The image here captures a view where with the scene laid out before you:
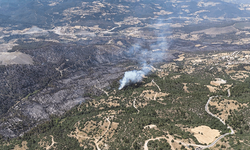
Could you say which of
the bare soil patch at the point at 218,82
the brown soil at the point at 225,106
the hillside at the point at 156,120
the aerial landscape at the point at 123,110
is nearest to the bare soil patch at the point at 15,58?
the aerial landscape at the point at 123,110

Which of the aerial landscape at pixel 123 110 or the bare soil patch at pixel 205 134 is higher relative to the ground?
the bare soil patch at pixel 205 134

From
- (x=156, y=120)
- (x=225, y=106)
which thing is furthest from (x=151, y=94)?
(x=225, y=106)

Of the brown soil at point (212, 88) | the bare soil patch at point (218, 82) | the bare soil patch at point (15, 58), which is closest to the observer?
the brown soil at point (212, 88)

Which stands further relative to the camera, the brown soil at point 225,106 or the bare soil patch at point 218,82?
the bare soil patch at point 218,82

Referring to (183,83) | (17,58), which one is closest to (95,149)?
(183,83)

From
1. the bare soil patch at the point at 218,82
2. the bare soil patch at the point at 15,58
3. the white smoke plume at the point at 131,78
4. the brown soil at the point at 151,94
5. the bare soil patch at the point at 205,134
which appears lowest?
the bare soil patch at the point at 15,58

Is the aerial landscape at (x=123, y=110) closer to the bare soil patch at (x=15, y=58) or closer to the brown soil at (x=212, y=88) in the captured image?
the brown soil at (x=212, y=88)

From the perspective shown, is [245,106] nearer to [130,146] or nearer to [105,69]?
[130,146]

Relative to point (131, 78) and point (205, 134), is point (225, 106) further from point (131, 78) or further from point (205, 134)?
point (131, 78)

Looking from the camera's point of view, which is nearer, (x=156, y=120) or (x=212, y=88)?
(x=156, y=120)

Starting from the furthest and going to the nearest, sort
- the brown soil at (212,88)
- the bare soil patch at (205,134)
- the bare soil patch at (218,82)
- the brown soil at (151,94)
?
1. the bare soil patch at (218,82)
2. the brown soil at (212,88)
3. the brown soil at (151,94)
4. the bare soil patch at (205,134)

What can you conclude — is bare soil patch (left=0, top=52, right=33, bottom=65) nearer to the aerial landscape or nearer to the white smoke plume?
the aerial landscape
